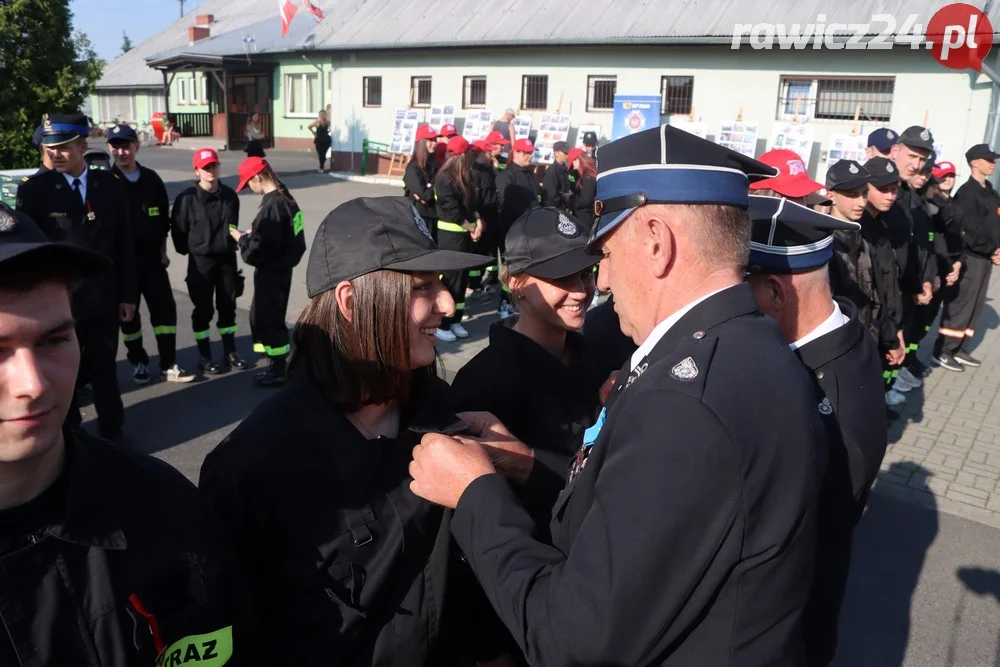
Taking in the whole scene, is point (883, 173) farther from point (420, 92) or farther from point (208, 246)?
point (420, 92)

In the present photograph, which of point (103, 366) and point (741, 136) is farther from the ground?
point (741, 136)

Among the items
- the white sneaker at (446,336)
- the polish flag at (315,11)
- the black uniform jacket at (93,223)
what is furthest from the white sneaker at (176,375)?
the polish flag at (315,11)

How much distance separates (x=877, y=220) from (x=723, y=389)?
5.03m

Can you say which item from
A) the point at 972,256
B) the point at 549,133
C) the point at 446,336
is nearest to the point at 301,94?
the point at 549,133

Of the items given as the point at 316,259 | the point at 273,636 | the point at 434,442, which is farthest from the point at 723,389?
the point at 273,636

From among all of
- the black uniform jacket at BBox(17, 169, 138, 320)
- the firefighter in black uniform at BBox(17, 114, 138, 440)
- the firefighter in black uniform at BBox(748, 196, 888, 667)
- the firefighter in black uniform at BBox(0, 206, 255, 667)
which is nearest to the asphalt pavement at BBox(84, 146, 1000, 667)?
the firefighter in black uniform at BBox(17, 114, 138, 440)

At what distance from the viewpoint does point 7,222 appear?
1.28 m

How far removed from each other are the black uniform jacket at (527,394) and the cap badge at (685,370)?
1080mm

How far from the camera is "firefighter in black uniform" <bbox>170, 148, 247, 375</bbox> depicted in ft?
22.6

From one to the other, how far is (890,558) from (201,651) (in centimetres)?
420

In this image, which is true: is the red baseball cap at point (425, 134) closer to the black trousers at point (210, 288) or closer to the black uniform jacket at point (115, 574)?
the black trousers at point (210, 288)

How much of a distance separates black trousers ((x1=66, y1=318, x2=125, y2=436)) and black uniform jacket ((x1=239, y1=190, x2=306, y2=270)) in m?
1.35

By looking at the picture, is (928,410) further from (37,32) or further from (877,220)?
(37,32)

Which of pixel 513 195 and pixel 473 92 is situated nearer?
pixel 513 195
